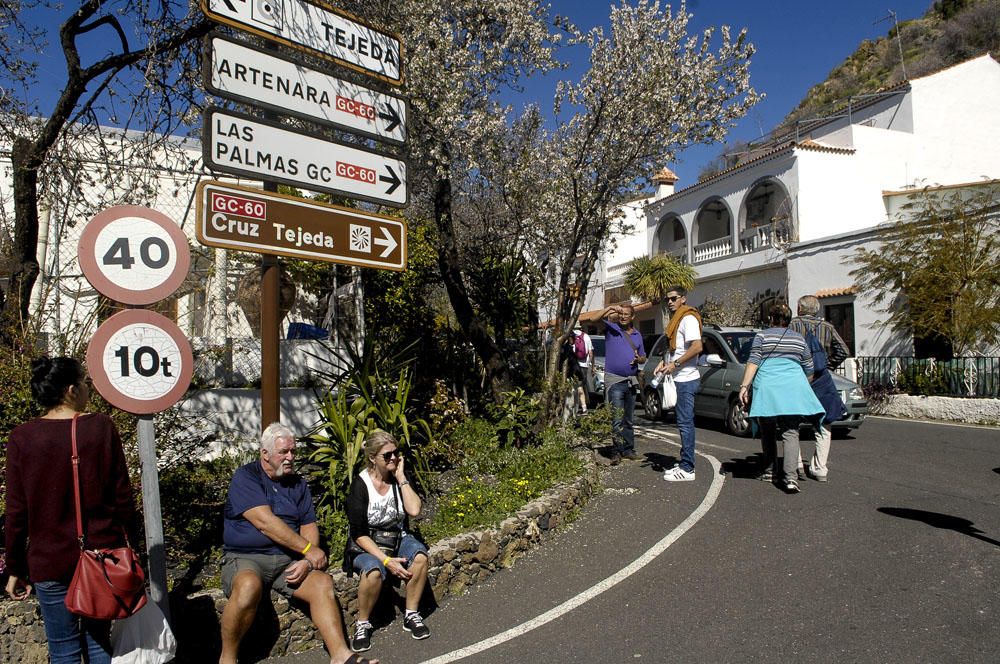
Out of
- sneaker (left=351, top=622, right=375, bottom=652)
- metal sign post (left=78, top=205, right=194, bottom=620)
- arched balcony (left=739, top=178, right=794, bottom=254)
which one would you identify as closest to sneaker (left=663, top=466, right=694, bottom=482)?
sneaker (left=351, top=622, right=375, bottom=652)

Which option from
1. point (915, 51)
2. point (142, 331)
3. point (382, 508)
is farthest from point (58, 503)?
point (915, 51)

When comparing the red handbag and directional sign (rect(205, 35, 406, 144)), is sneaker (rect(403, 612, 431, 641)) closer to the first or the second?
the red handbag

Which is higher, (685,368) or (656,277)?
(656,277)

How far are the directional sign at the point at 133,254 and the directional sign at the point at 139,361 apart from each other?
0.13m

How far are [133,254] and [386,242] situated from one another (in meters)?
1.98

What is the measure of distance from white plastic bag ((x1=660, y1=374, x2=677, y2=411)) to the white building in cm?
1719

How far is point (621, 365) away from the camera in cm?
830

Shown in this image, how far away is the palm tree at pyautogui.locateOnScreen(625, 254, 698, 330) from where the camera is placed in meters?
27.6

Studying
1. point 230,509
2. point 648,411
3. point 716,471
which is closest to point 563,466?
point 716,471

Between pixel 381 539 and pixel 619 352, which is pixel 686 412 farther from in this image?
pixel 381 539

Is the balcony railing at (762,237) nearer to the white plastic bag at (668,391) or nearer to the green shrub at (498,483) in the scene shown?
the white plastic bag at (668,391)

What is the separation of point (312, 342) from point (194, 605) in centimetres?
527

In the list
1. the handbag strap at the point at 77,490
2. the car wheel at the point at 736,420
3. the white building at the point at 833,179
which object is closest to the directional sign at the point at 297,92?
the handbag strap at the point at 77,490

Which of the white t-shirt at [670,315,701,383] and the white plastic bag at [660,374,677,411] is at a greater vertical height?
the white t-shirt at [670,315,701,383]
